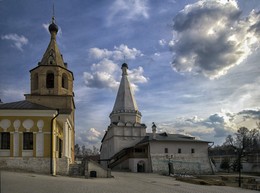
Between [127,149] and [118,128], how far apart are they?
488cm

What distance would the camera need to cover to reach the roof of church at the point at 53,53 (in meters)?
27.8

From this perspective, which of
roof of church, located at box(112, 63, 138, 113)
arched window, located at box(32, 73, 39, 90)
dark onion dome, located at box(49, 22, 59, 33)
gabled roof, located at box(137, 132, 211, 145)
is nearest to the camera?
arched window, located at box(32, 73, 39, 90)

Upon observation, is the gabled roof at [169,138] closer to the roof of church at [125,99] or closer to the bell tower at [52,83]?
the roof of church at [125,99]

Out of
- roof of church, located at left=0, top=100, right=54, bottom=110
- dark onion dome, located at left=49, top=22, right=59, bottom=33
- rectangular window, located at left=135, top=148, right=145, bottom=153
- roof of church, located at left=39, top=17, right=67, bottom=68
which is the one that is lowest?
rectangular window, located at left=135, top=148, right=145, bottom=153

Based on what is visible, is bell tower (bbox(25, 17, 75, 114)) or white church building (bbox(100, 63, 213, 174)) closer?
bell tower (bbox(25, 17, 75, 114))

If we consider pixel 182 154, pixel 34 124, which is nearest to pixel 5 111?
pixel 34 124

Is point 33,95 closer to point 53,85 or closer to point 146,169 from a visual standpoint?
point 53,85

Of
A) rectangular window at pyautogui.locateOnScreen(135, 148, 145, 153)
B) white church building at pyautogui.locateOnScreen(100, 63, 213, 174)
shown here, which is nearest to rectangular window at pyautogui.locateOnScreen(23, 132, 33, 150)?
white church building at pyautogui.locateOnScreen(100, 63, 213, 174)

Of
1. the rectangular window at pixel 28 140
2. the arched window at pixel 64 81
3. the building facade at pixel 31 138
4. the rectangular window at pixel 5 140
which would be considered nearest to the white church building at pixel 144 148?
the arched window at pixel 64 81

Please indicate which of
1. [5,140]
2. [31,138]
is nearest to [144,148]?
[31,138]

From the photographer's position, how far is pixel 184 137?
46.8 meters

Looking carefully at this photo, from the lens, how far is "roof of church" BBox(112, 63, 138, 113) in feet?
163

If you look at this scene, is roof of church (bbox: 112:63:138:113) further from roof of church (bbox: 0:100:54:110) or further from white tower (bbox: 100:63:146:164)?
roof of church (bbox: 0:100:54:110)

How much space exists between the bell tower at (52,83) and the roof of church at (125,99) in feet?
70.2
